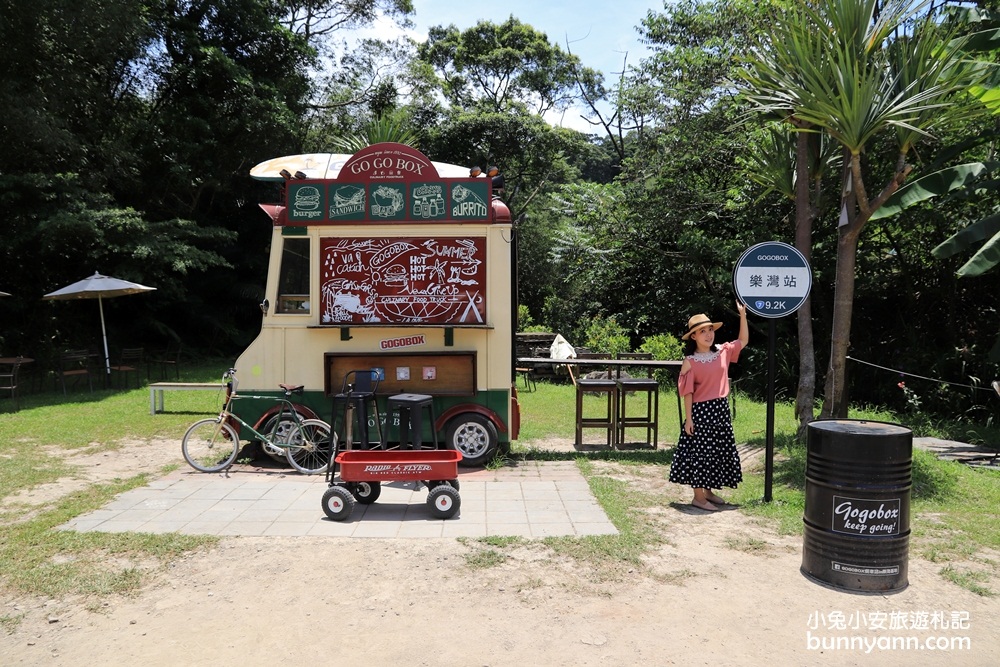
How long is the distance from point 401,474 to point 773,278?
11.8 ft

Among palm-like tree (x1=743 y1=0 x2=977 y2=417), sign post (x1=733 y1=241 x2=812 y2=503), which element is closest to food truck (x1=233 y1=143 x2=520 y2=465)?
sign post (x1=733 y1=241 x2=812 y2=503)

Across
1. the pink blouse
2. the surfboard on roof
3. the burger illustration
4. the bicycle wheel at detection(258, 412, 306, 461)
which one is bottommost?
the bicycle wheel at detection(258, 412, 306, 461)

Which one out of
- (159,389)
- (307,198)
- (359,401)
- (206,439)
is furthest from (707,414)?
(159,389)

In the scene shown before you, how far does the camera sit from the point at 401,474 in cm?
572

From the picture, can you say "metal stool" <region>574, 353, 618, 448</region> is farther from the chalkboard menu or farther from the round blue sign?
the round blue sign

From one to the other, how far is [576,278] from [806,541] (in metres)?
Answer: 14.4

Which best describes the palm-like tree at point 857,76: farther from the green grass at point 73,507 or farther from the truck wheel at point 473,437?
the green grass at point 73,507

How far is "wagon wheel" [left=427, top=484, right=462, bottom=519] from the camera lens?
582 cm

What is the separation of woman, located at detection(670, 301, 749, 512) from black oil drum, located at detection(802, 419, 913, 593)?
1642 millimetres

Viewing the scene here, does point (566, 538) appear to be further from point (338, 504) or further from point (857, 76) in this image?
point (857, 76)

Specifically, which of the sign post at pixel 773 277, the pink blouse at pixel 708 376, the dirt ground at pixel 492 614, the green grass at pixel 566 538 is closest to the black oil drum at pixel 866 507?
the dirt ground at pixel 492 614

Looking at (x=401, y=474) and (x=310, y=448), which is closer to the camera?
(x=401, y=474)

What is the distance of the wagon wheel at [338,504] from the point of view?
5754 mm

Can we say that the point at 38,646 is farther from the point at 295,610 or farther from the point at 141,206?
the point at 141,206
